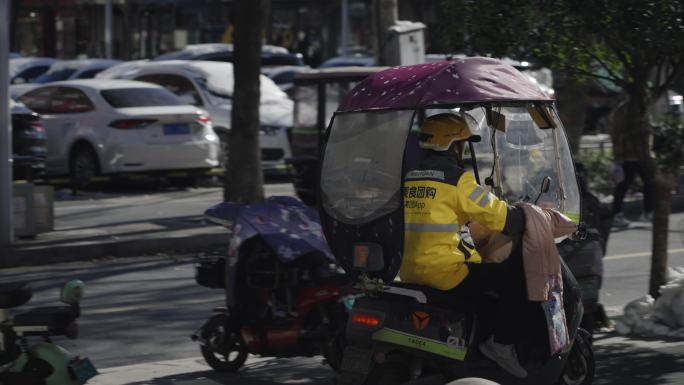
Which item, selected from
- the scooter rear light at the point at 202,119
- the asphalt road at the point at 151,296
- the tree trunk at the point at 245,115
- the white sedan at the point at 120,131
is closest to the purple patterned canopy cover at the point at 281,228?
the asphalt road at the point at 151,296

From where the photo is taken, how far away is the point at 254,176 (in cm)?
1518

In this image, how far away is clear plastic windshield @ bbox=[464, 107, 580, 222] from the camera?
23.0 feet

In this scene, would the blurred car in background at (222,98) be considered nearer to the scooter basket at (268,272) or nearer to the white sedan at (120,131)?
the white sedan at (120,131)

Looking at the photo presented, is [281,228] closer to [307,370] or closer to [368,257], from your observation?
[307,370]

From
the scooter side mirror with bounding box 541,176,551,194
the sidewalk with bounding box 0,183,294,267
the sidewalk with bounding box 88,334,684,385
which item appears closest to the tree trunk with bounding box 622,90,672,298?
the sidewalk with bounding box 88,334,684,385

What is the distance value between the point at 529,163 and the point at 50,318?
2.69 metres

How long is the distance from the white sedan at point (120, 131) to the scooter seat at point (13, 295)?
12.6m

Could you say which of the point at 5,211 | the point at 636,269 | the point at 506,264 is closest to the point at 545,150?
the point at 506,264

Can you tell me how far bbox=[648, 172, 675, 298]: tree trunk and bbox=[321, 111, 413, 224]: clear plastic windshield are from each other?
141 inches

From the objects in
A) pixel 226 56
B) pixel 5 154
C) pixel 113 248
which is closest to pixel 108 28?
pixel 226 56

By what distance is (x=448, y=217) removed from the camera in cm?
589

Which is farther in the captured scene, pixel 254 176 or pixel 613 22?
pixel 254 176

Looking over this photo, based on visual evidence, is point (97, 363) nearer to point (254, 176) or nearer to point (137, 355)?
point (137, 355)

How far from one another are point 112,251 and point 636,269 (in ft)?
16.8
